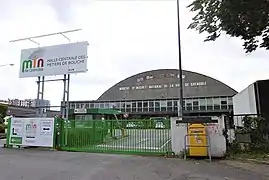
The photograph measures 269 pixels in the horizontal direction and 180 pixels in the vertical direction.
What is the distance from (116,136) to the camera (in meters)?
15.2

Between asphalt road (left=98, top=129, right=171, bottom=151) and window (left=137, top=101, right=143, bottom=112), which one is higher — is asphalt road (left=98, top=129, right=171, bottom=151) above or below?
below

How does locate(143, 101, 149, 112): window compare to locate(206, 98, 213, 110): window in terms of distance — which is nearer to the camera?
locate(206, 98, 213, 110): window

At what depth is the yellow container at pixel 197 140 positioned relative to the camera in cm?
1230

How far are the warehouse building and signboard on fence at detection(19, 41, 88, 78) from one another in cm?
4199

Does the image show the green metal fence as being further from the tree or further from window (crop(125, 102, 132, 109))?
window (crop(125, 102, 132, 109))

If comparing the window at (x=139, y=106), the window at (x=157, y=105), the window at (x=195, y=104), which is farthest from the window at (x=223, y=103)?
the window at (x=139, y=106)

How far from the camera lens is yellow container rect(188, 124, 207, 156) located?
484 inches

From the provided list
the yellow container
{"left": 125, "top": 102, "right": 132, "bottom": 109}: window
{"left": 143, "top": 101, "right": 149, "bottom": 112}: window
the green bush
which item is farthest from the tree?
{"left": 125, "top": 102, "right": 132, "bottom": 109}: window

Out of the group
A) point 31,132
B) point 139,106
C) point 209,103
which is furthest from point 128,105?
point 31,132

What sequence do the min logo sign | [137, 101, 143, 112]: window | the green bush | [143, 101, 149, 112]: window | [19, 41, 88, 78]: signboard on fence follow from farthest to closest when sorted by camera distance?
[137, 101, 143, 112]: window
[143, 101, 149, 112]: window
the min logo sign
[19, 41, 88, 78]: signboard on fence
the green bush

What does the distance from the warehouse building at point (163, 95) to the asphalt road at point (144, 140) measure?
43.5 metres

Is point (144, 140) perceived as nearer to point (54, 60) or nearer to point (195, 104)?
point (54, 60)

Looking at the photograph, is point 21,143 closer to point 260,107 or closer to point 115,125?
point 115,125

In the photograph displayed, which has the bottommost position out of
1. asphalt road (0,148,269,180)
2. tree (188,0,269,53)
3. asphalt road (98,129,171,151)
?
asphalt road (0,148,269,180)
